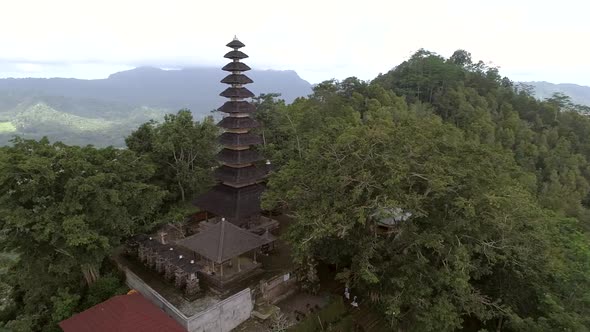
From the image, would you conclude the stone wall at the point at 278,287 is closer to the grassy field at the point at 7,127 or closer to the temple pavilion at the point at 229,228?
the temple pavilion at the point at 229,228

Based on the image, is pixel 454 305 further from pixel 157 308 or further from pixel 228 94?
pixel 228 94

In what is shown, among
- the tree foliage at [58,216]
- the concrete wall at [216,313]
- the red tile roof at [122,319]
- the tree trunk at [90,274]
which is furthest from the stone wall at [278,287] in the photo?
the tree trunk at [90,274]

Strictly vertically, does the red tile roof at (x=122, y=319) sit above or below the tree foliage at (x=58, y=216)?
below

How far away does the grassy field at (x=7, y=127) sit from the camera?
10850 centimetres

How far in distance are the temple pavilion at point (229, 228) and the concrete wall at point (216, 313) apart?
3.33ft

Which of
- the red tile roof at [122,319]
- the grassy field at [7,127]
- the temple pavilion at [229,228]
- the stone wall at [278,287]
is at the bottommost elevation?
the grassy field at [7,127]

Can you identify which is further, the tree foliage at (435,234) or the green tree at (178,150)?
the green tree at (178,150)

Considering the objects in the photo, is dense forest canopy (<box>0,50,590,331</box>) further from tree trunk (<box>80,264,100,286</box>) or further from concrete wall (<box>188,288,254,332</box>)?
concrete wall (<box>188,288,254,332</box>)

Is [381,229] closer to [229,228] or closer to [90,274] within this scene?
[229,228]

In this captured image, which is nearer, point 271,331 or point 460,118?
point 271,331

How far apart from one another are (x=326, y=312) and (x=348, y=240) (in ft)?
10.3

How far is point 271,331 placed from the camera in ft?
46.0

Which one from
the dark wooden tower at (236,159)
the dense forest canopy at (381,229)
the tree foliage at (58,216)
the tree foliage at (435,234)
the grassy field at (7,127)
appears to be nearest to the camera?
the tree foliage at (435,234)

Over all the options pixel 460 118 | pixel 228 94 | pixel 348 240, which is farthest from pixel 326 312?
pixel 460 118
